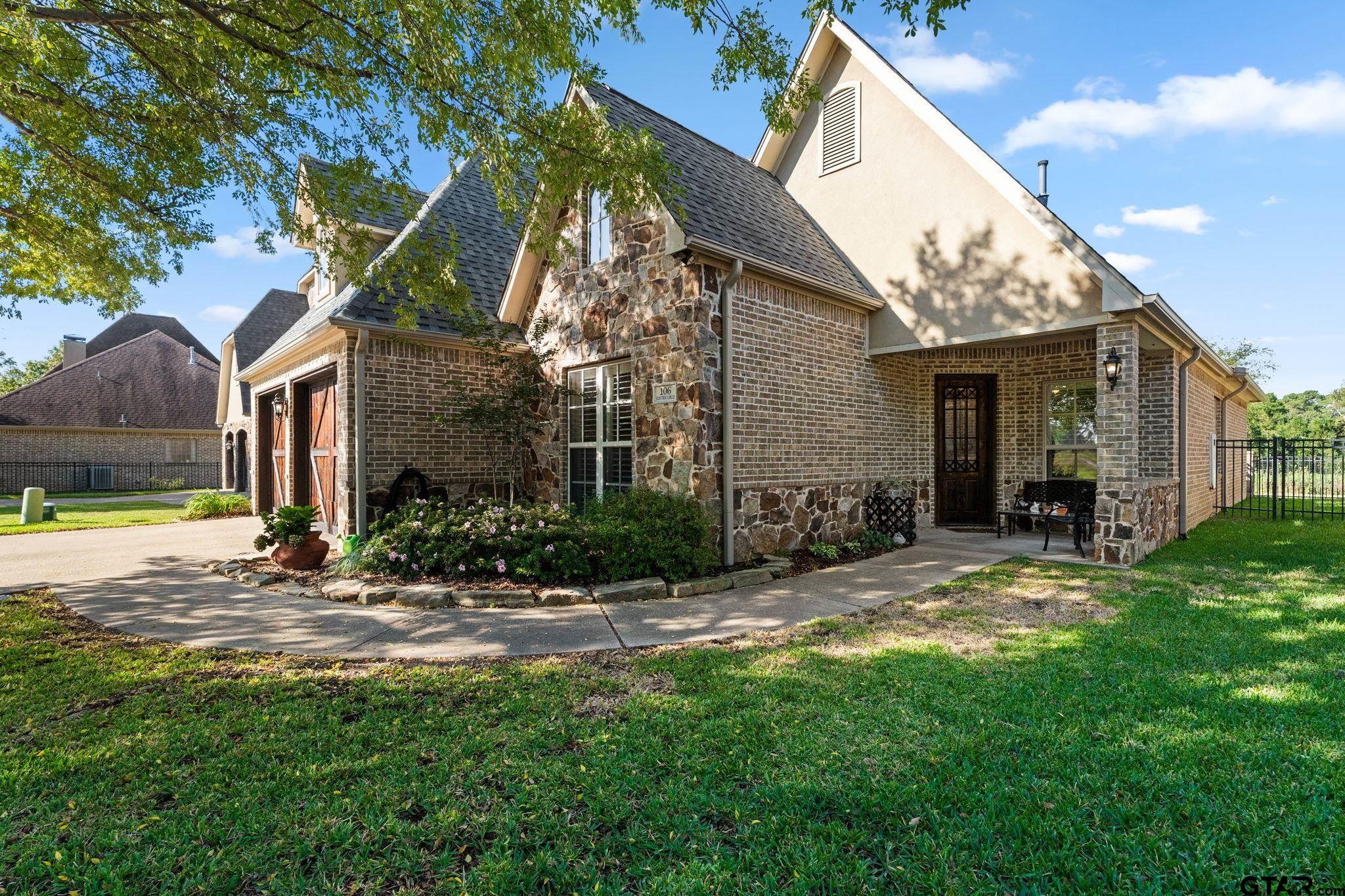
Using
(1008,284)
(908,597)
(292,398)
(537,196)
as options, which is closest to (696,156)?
(537,196)

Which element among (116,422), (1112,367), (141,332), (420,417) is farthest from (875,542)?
(141,332)

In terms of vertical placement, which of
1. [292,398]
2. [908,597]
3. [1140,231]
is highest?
[1140,231]

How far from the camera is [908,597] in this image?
638 centimetres

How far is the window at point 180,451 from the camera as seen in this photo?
27.1 m

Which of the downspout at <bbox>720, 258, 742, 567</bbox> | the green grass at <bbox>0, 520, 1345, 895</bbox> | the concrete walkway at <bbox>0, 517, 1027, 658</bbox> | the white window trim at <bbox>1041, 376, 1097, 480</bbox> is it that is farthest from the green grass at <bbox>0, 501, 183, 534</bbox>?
the white window trim at <bbox>1041, 376, 1097, 480</bbox>

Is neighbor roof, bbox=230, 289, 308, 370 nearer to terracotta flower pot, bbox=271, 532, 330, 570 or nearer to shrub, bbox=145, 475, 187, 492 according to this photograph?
shrub, bbox=145, 475, 187, 492

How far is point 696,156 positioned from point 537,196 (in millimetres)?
3517

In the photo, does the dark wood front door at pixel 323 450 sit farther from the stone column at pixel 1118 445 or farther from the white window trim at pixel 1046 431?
the white window trim at pixel 1046 431

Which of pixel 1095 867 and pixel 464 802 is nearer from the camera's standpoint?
pixel 1095 867

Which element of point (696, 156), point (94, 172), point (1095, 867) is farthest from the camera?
point (696, 156)

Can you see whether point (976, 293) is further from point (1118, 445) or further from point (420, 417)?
point (420, 417)

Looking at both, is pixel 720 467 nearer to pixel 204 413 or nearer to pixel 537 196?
pixel 537 196

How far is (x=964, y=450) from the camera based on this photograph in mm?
11469

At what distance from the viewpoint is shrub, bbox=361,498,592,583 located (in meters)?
6.66
